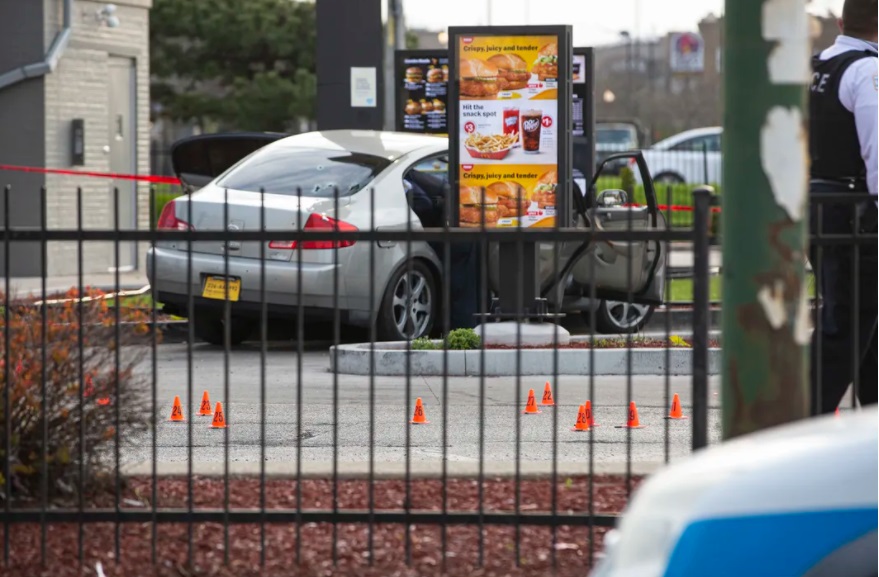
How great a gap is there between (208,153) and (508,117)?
339cm

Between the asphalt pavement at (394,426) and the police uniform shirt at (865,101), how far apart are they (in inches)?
55.7

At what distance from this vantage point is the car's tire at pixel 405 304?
11562 millimetres

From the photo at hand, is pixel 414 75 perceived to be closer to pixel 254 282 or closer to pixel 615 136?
pixel 254 282

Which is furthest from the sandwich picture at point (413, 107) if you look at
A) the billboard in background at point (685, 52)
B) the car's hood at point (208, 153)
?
the billboard in background at point (685, 52)

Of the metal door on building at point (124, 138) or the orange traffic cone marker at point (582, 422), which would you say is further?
the metal door on building at point (124, 138)

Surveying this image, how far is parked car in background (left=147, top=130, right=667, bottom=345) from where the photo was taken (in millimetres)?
11195

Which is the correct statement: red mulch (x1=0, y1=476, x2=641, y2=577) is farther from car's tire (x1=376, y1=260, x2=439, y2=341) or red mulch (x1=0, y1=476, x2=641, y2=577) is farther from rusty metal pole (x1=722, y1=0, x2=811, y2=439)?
car's tire (x1=376, y1=260, x2=439, y2=341)

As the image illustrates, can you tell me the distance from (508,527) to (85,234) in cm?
179

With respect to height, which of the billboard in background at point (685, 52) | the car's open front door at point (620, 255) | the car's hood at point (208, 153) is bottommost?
the car's open front door at point (620, 255)

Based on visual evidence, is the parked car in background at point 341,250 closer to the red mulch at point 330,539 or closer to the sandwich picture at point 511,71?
the sandwich picture at point 511,71

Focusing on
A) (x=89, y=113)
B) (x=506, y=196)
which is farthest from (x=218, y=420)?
(x=89, y=113)

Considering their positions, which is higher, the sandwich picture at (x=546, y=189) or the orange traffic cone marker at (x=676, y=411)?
the sandwich picture at (x=546, y=189)

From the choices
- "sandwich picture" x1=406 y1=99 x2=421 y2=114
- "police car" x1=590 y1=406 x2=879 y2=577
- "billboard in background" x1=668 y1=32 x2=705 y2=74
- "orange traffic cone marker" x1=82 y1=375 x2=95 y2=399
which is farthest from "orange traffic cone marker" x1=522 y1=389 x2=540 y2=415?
"billboard in background" x1=668 y1=32 x2=705 y2=74

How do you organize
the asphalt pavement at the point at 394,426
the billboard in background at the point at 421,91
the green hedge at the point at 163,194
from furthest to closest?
the green hedge at the point at 163,194 < the billboard in background at the point at 421,91 < the asphalt pavement at the point at 394,426
